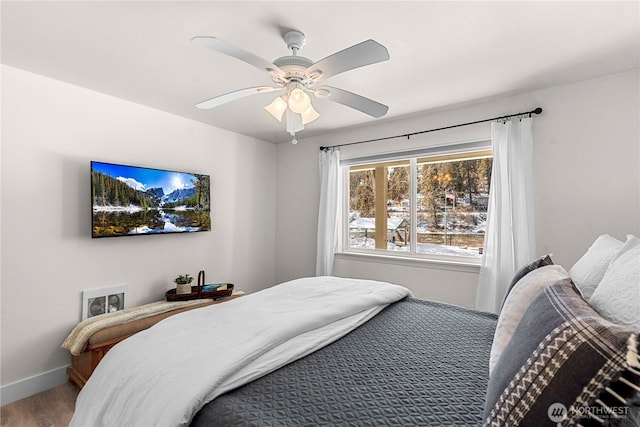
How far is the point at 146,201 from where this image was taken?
2.85 meters

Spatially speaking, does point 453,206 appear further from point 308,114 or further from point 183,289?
point 183,289

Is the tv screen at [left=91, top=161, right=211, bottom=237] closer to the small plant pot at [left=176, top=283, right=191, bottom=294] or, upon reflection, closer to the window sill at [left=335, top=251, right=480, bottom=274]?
the small plant pot at [left=176, top=283, right=191, bottom=294]

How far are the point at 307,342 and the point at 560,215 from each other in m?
2.39

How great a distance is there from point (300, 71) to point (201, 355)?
1.44m

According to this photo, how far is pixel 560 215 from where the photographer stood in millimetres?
2473

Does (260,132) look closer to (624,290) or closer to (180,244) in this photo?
(180,244)

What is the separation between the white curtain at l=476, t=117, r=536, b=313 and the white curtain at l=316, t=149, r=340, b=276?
1664 mm

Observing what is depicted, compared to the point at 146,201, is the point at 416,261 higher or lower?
lower

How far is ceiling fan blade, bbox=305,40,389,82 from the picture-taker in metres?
1.31

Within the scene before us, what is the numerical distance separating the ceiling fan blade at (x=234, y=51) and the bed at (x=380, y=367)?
4.19 ft

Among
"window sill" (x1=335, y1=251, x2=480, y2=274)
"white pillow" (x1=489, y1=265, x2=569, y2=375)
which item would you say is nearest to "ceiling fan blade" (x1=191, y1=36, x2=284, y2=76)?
"white pillow" (x1=489, y1=265, x2=569, y2=375)

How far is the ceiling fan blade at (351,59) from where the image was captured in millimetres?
1313

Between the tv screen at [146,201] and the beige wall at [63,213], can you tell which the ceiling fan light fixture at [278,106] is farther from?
the beige wall at [63,213]

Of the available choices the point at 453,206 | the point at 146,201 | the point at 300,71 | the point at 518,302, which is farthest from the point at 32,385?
the point at 453,206
